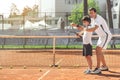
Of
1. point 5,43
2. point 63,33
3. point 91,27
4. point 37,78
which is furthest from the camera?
point 63,33

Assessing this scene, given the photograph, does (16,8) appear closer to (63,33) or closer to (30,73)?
(63,33)

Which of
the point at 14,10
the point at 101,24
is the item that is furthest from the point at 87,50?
the point at 14,10

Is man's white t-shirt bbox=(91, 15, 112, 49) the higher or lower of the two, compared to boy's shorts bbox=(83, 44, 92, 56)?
higher

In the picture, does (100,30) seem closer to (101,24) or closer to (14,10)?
(101,24)

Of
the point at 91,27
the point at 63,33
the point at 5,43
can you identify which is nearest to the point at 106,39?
the point at 91,27

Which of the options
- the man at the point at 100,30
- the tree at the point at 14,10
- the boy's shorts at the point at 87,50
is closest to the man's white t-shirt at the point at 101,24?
the man at the point at 100,30

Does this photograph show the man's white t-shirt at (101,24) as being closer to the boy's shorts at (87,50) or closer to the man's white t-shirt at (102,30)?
the man's white t-shirt at (102,30)

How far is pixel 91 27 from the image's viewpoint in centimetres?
1081

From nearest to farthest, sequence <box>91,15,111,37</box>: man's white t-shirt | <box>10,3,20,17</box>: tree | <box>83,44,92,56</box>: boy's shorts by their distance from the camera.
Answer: <box>91,15,111,37</box>: man's white t-shirt < <box>83,44,92,56</box>: boy's shorts < <box>10,3,20,17</box>: tree

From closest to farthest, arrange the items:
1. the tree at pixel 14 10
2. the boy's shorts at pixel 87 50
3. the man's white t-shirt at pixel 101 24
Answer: the man's white t-shirt at pixel 101 24
the boy's shorts at pixel 87 50
the tree at pixel 14 10

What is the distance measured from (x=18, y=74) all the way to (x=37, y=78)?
1.18 m

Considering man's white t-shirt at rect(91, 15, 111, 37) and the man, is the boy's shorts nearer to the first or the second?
the man

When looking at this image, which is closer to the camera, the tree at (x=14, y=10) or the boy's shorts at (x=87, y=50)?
the boy's shorts at (x=87, y=50)

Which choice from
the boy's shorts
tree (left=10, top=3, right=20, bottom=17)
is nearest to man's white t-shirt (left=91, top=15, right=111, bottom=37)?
the boy's shorts
